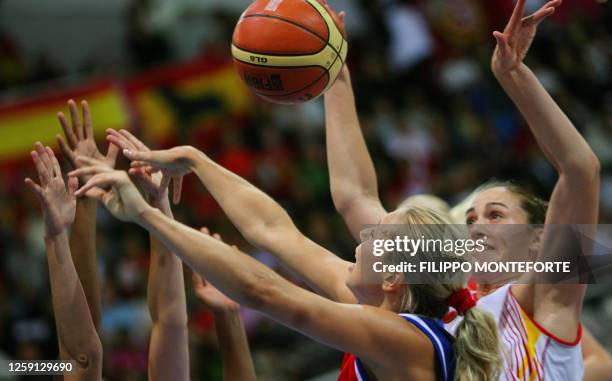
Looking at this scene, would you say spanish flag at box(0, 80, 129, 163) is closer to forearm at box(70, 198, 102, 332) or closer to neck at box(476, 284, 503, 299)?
forearm at box(70, 198, 102, 332)

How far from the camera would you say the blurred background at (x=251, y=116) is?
27.7ft

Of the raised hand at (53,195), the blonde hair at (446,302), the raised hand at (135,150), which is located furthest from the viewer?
the raised hand at (53,195)

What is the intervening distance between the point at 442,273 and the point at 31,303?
569 centimetres

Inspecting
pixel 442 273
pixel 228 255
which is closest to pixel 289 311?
pixel 228 255

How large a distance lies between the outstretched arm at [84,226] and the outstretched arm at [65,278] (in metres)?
0.30

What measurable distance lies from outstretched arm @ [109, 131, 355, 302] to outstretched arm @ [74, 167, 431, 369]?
25 centimetres

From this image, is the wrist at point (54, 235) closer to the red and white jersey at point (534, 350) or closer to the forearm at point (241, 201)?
the forearm at point (241, 201)

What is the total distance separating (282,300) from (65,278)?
1203 mm

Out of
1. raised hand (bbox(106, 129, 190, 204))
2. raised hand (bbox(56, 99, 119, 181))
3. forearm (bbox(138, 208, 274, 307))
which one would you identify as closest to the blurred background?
raised hand (bbox(56, 99, 119, 181))

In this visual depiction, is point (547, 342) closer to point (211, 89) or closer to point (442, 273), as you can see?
point (442, 273)

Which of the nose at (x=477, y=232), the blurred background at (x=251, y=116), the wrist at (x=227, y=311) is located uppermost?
the nose at (x=477, y=232)

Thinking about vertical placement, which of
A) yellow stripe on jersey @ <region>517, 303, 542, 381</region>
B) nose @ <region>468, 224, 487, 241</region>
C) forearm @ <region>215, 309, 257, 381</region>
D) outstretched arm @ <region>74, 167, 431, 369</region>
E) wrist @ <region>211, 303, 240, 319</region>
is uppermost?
outstretched arm @ <region>74, 167, 431, 369</region>

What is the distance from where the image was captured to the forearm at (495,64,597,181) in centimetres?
389

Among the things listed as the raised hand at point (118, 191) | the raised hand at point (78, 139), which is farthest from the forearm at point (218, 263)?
the raised hand at point (78, 139)
